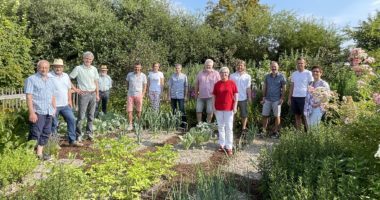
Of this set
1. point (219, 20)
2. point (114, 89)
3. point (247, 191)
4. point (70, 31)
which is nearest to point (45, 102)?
point (247, 191)

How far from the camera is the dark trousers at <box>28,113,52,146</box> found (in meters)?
6.15

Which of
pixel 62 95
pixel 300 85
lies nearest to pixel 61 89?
pixel 62 95

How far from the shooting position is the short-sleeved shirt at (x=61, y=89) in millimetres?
6828

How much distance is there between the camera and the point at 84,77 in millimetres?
7523

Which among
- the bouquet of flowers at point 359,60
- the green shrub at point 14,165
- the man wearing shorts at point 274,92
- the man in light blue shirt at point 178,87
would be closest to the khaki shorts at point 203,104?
the man in light blue shirt at point 178,87

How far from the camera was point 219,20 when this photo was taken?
878 inches

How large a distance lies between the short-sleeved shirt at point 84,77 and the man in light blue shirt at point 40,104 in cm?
114

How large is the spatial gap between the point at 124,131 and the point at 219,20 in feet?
49.3

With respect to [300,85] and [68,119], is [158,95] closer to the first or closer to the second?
[68,119]

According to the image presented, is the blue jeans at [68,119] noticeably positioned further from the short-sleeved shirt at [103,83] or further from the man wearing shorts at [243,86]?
→ the man wearing shorts at [243,86]

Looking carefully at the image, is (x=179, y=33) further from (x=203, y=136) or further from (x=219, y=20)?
(x=203, y=136)

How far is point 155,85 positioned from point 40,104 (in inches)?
140

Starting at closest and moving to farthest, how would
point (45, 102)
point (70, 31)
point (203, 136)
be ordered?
point (45, 102) < point (203, 136) < point (70, 31)

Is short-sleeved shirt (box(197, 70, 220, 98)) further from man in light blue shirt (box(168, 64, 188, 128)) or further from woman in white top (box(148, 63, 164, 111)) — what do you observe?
woman in white top (box(148, 63, 164, 111))
